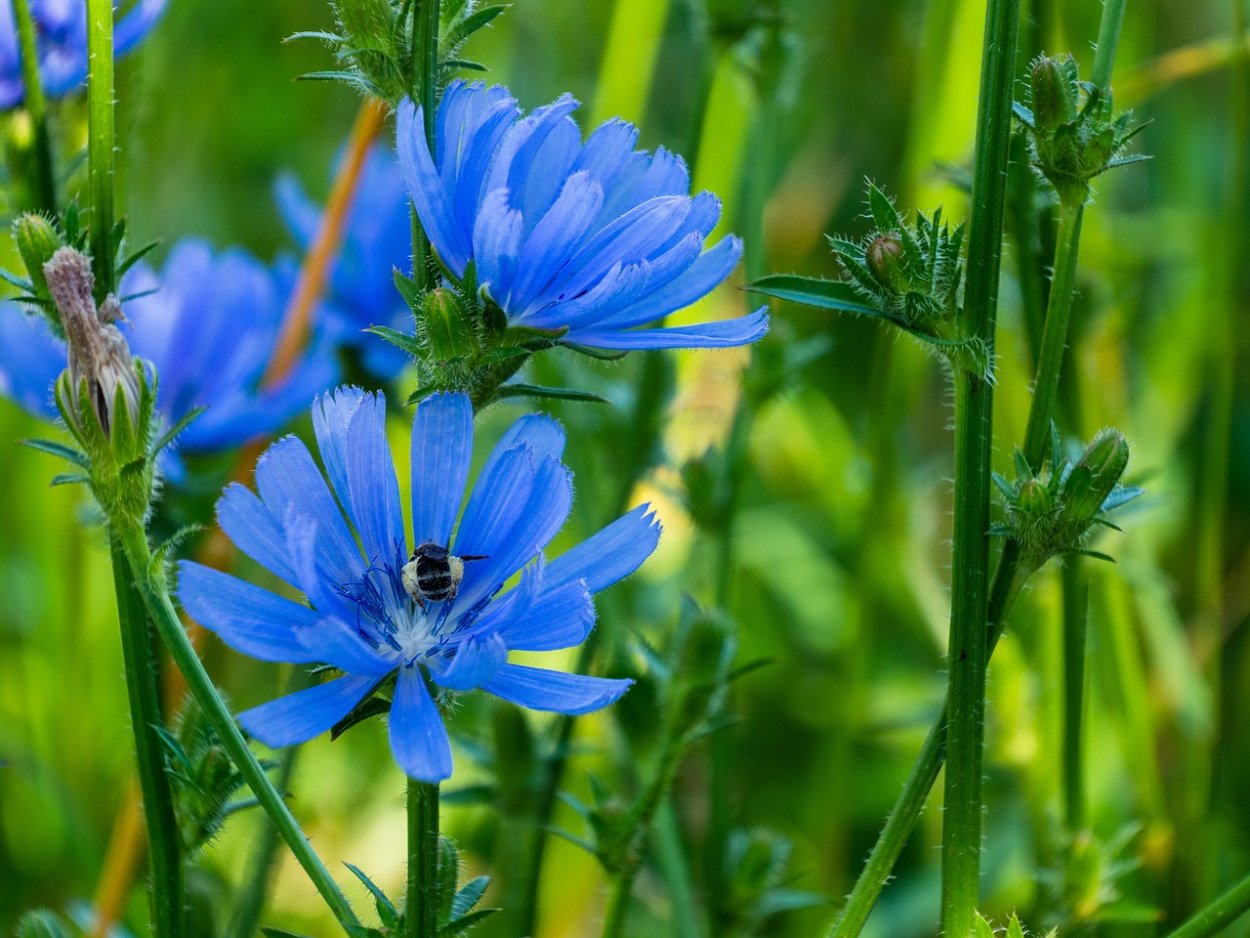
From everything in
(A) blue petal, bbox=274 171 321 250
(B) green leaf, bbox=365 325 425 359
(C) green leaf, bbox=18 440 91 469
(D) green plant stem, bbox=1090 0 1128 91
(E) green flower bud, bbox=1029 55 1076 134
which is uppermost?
(D) green plant stem, bbox=1090 0 1128 91

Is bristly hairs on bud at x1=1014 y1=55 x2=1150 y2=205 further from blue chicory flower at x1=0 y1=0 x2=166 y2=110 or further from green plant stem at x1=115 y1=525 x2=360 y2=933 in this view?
blue chicory flower at x1=0 y1=0 x2=166 y2=110

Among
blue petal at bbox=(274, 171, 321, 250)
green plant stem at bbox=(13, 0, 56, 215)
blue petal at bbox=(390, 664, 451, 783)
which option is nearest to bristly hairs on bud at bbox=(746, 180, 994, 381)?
blue petal at bbox=(390, 664, 451, 783)

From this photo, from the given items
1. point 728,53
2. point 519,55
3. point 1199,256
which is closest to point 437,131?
point 728,53

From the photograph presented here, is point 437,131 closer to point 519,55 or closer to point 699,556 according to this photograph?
point 699,556

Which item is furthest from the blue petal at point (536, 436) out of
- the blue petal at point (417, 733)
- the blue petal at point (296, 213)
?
the blue petal at point (296, 213)

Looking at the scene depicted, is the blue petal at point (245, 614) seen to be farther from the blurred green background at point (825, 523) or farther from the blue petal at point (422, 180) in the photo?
the blurred green background at point (825, 523)

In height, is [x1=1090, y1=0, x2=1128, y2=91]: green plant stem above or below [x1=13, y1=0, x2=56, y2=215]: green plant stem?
above
